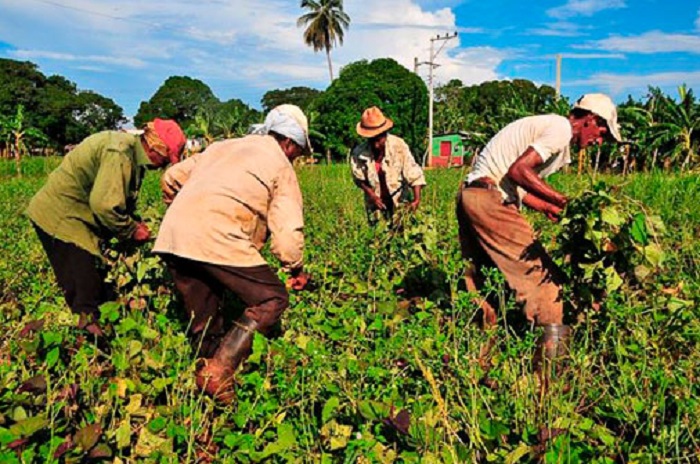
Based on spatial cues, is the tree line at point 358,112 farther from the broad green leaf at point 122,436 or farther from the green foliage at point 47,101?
the broad green leaf at point 122,436

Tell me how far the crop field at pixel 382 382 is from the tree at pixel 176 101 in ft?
248

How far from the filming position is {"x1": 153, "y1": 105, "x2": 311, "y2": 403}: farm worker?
322cm

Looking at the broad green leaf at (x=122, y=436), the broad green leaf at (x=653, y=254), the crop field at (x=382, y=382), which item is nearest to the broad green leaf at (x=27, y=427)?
the crop field at (x=382, y=382)

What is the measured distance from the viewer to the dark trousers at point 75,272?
12.3 feet

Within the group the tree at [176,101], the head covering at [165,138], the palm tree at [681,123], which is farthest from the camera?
the tree at [176,101]

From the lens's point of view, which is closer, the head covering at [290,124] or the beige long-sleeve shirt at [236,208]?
the beige long-sleeve shirt at [236,208]

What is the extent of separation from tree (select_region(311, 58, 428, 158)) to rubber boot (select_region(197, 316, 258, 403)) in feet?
120

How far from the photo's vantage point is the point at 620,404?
2555mm

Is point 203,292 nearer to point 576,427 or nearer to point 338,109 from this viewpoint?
point 576,427

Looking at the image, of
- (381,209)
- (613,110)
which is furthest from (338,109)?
(613,110)

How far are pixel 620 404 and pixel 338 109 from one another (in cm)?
3955

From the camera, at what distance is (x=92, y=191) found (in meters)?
3.57

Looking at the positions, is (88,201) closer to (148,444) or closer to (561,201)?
(148,444)

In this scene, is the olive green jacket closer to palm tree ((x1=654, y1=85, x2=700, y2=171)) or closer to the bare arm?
Result: the bare arm
